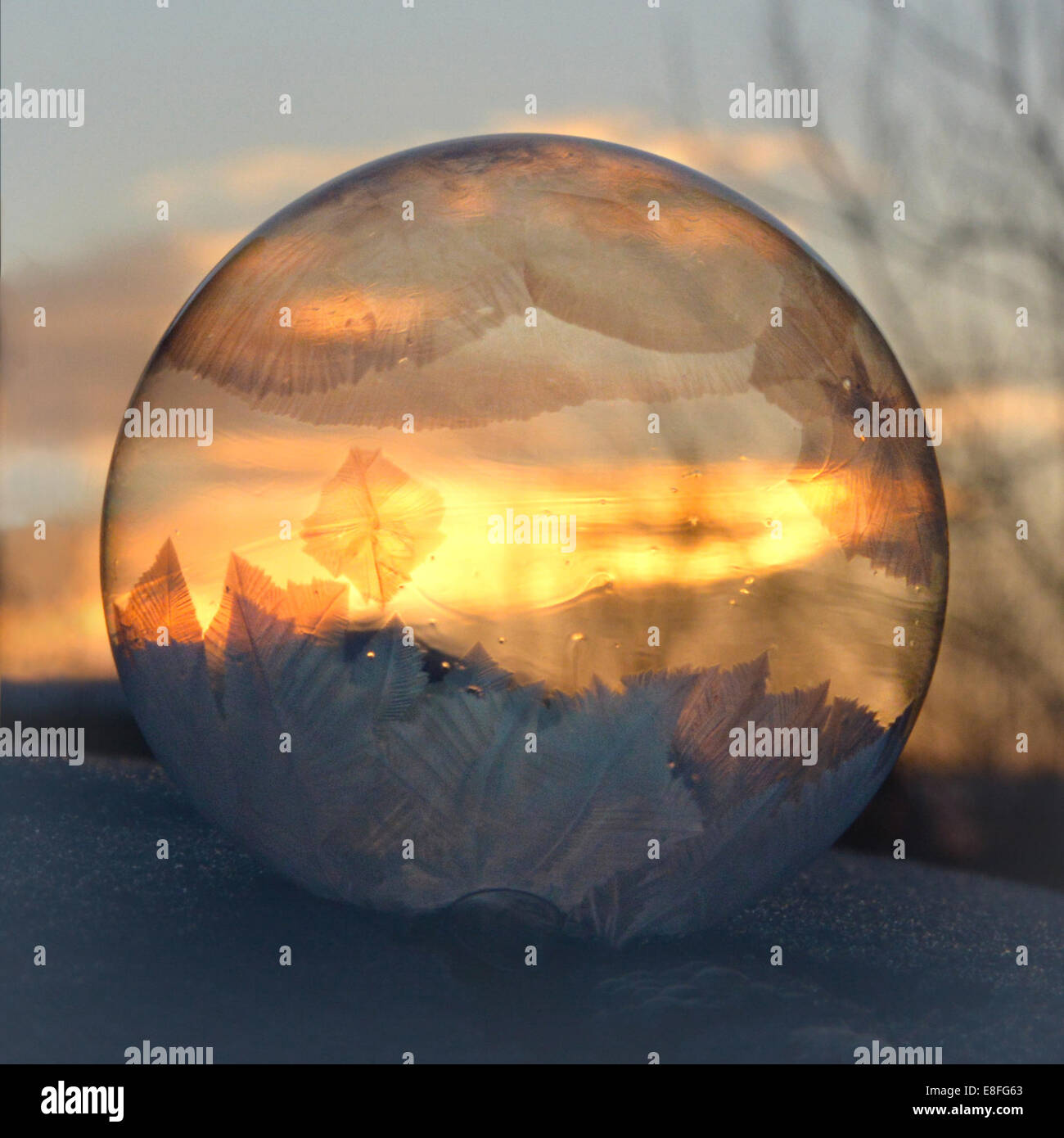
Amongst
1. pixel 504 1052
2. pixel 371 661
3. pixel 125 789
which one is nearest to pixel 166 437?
pixel 371 661

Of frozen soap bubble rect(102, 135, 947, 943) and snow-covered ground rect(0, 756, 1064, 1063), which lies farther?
snow-covered ground rect(0, 756, 1064, 1063)

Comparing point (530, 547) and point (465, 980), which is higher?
point (530, 547)

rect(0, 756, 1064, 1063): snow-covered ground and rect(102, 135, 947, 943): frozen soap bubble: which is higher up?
rect(102, 135, 947, 943): frozen soap bubble

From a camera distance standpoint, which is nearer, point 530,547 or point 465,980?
point 530,547

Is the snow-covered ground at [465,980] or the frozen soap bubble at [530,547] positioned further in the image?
the snow-covered ground at [465,980]

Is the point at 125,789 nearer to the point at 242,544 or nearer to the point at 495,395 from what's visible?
the point at 242,544
